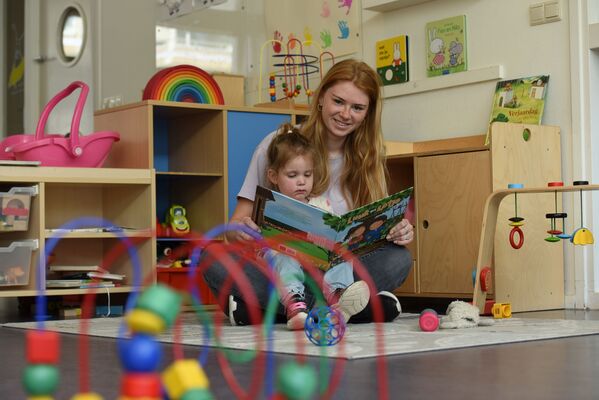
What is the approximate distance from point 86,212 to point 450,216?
1.38m

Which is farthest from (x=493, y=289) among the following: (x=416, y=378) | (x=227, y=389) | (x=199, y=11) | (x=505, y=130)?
(x=199, y=11)

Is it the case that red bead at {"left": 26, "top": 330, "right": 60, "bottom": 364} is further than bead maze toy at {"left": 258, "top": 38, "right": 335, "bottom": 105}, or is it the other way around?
bead maze toy at {"left": 258, "top": 38, "right": 335, "bottom": 105}

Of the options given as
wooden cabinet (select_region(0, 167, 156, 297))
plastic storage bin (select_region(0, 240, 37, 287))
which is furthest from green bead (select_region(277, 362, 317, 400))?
plastic storage bin (select_region(0, 240, 37, 287))

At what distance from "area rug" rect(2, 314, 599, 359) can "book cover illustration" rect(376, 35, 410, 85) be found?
54.6 inches

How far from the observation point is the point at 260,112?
3666mm

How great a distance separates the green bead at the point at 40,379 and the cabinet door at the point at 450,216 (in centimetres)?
254

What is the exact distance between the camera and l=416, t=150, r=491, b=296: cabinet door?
318cm

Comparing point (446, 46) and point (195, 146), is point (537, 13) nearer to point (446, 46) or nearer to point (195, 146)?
point (446, 46)

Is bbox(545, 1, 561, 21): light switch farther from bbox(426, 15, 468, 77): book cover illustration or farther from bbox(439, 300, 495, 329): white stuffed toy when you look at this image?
bbox(439, 300, 495, 329): white stuffed toy

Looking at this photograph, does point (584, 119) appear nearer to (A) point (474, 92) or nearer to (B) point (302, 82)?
(A) point (474, 92)

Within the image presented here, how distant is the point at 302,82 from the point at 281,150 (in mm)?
1719

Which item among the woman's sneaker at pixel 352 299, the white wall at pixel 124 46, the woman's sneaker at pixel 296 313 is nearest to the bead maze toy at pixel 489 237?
the woman's sneaker at pixel 352 299

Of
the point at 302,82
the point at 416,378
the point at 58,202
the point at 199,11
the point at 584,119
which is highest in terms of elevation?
the point at 199,11

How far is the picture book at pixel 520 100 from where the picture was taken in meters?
3.31
